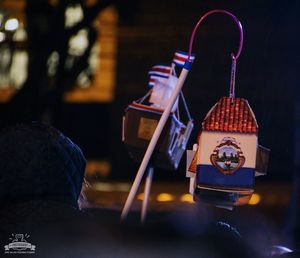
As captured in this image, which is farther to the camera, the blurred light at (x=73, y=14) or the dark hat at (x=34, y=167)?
the blurred light at (x=73, y=14)

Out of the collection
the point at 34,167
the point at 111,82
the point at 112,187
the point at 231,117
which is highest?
the point at 231,117

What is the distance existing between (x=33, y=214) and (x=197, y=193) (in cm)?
88

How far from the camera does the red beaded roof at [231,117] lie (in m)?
3.08

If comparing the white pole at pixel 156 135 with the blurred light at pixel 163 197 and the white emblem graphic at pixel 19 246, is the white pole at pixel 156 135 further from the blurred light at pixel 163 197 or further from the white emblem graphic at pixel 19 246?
the blurred light at pixel 163 197

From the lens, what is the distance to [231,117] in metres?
3.10

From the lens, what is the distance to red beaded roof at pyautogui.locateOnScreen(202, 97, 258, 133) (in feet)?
10.1

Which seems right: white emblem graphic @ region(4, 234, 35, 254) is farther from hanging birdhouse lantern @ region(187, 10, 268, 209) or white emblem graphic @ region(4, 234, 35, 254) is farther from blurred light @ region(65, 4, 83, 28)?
blurred light @ region(65, 4, 83, 28)

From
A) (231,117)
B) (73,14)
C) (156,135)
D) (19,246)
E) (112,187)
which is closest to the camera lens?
(19,246)

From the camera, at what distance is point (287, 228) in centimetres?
Result: 981

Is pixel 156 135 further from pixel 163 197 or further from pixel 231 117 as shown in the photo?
pixel 163 197

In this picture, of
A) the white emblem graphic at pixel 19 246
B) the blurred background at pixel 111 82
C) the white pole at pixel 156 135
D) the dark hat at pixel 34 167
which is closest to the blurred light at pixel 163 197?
the blurred background at pixel 111 82

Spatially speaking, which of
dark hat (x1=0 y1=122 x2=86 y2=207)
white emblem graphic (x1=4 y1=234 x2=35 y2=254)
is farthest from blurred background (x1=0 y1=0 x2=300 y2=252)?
white emblem graphic (x1=4 y1=234 x2=35 y2=254)

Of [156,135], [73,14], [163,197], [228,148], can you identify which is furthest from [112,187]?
[228,148]

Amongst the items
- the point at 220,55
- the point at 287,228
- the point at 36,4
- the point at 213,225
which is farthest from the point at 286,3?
the point at 287,228
